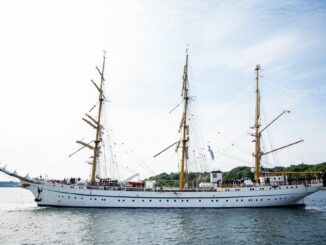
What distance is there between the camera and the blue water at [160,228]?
20.8 meters

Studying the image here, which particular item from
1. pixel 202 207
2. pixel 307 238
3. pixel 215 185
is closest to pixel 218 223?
pixel 307 238

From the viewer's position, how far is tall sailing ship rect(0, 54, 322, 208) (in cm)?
3681

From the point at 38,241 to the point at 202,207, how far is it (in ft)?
75.1

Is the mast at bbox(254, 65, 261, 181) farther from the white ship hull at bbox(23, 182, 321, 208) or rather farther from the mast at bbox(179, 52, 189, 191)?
the mast at bbox(179, 52, 189, 191)

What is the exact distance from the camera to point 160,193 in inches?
1479

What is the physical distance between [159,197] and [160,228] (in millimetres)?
12739

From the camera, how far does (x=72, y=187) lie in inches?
1448

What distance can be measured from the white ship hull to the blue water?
3.03 metres

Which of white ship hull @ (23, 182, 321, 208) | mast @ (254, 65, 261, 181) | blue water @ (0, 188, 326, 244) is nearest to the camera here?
blue water @ (0, 188, 326, 244)

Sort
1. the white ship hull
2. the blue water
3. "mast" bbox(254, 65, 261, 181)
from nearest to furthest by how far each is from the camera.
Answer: the blue water, the white ship hull, "mast" bbox(254, 65, 261, 181)

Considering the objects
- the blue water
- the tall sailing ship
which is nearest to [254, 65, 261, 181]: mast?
the tall sailing ship

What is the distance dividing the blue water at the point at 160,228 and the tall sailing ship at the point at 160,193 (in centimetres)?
317

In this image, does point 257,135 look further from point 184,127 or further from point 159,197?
point 159,197

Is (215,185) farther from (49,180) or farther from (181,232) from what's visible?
(49,180)
